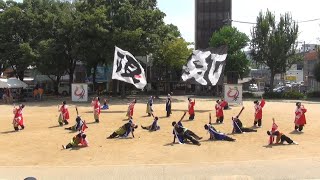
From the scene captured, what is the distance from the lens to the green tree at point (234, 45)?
217 ft

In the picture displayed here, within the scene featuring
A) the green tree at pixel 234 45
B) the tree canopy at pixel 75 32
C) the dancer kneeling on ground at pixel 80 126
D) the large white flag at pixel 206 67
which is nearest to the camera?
the dancer kneeling on ground at pixel 80 126

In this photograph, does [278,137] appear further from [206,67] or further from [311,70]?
[311,70]

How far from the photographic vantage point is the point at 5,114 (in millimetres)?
34781

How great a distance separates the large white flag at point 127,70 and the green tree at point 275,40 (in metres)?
Result: 32.5

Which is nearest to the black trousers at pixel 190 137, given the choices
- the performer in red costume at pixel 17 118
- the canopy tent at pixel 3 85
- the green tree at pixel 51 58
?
the performer in red costume at pixel 17 118

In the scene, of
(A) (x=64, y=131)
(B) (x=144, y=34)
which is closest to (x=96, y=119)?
(A) (x=64, y=131)

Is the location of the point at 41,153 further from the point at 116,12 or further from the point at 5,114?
the point at 116,12

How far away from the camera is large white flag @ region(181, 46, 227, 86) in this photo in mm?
33688

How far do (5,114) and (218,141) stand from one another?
20418mm

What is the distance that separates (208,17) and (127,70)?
61.7 m

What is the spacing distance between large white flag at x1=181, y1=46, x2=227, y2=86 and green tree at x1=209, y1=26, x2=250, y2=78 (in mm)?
31780

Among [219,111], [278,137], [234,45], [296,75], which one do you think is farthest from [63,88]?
[296,75]

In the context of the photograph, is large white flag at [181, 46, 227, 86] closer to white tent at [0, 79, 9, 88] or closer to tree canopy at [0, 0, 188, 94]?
tree canopy at [0, 0, 188, 94]

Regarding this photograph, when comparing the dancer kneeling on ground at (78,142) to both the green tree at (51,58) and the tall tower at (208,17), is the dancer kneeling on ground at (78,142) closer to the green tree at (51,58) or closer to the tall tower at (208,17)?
the green tree at (51,58)
